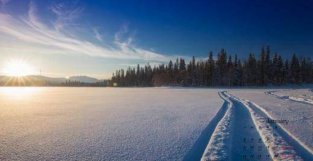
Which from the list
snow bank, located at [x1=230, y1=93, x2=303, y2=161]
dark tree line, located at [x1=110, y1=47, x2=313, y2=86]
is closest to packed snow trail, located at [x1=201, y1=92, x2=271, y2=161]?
snow bank, located at [x1=230, y1=93, x2=303, y2=161]

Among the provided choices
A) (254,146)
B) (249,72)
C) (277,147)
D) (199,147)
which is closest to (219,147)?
(199,147)

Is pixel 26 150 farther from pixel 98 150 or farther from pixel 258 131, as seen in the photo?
pixel 258 131

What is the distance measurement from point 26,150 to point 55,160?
1271 millimetres

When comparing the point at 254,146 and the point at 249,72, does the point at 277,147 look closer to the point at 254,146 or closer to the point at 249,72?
the point at 254,146

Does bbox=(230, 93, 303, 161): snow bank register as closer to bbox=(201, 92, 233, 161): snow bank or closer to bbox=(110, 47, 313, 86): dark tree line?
bbox=(201, 92, 233, 161): snow bank

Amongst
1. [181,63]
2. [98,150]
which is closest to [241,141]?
[98,150]

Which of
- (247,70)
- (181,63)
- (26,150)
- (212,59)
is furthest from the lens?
(181,63)

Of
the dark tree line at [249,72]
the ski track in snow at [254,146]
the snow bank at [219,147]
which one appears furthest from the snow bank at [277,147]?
the dark tree line at [249,72]

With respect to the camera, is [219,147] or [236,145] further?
[236,145]

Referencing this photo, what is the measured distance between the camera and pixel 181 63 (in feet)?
390

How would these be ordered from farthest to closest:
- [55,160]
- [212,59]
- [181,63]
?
[181,63] → [212,59] → [55,160]

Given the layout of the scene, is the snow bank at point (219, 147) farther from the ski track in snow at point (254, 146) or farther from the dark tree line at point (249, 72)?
the dark tree line at point (249, 72)

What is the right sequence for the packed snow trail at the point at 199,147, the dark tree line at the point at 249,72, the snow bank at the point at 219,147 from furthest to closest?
1. the dark tree line at the point at 249,72
2. the packed snow trail at the point at 199,147
3. the snow bank at the point at 219,147

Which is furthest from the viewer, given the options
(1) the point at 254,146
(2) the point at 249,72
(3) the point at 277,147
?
(2) the point at 249,72
